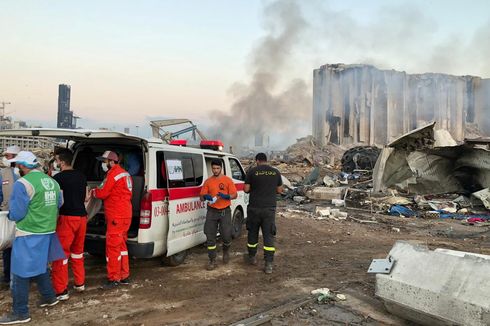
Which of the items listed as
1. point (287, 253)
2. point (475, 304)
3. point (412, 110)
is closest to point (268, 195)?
point (287, 253)

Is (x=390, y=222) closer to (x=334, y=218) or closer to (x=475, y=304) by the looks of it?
(x=334, y=218)

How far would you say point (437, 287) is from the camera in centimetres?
341

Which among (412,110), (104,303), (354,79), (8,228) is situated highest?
(354,79)

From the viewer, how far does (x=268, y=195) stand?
5863 millimetres

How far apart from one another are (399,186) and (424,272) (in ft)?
39.1

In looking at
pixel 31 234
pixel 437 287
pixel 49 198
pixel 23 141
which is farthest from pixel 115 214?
pixel 23 141

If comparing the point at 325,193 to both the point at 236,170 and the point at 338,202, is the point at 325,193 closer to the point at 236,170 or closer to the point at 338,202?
the point at 338,202

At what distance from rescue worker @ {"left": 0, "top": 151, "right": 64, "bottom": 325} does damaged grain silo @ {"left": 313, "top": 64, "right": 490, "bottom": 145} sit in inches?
1757

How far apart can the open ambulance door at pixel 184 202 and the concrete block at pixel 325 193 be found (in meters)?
→ 9.63

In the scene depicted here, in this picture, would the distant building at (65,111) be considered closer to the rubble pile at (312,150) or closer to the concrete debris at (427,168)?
the rubble pile at (312,150)

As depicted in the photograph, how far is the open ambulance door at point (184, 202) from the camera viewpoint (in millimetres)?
5254

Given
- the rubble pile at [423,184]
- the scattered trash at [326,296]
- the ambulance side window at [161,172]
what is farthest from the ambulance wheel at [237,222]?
the rubble pile at [423,184]

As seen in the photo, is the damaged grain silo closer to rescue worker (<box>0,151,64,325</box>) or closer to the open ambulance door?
the open ambulance door

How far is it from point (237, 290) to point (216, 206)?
1.38 meters
